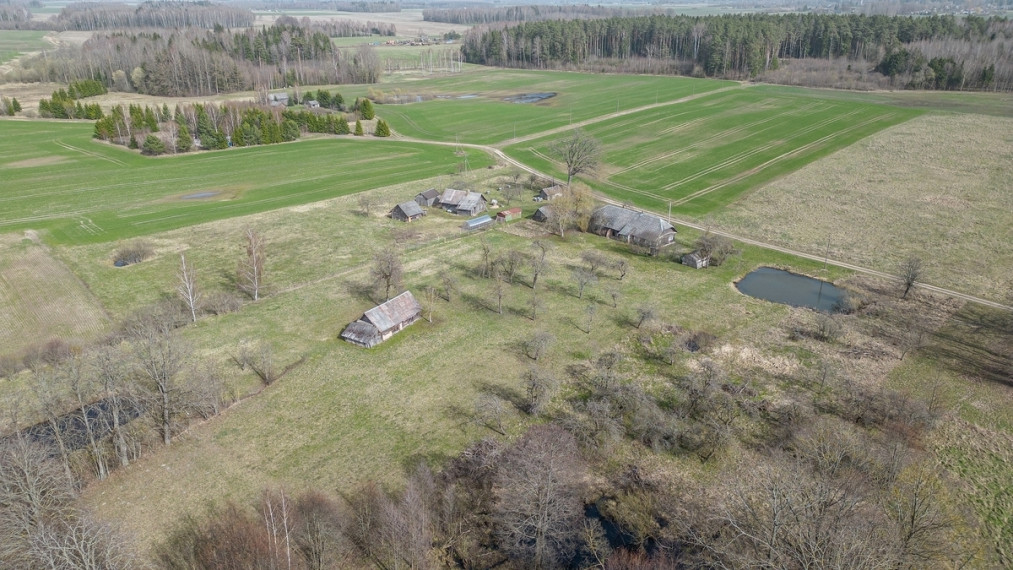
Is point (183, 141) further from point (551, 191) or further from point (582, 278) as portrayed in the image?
point (582, 278)

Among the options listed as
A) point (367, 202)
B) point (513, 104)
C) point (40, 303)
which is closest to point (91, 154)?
point (367, 202)

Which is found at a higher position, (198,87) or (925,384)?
(198,87)

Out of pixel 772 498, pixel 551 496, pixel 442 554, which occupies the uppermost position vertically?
pixel 772 498

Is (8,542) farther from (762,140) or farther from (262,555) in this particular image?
(762,140)


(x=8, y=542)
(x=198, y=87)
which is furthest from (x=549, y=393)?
(x=198, y=87)

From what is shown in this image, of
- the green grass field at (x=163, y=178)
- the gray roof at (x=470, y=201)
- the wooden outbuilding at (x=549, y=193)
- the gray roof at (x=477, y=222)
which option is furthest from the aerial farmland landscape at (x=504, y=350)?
the wooden outbuilding at (x=549, y=193)

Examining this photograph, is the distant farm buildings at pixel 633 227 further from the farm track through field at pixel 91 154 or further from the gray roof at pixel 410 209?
the farm track through field at pixel 91 154
